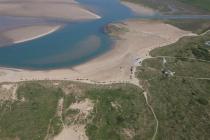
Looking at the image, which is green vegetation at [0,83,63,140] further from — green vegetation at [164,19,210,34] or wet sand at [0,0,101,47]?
green vegetation at [164,19,210,34]

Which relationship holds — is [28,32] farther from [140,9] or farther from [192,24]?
[192,24]

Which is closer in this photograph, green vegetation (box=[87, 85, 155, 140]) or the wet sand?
green vegetation (box=[87, 85, 155, 140])

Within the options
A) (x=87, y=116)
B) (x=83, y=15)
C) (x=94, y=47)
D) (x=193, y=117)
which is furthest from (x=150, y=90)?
(x=83, y=15)

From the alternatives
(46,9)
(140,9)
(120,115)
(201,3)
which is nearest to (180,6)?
(201,3)

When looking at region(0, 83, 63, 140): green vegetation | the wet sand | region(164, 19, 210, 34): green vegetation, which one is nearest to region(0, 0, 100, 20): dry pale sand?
the wet sand

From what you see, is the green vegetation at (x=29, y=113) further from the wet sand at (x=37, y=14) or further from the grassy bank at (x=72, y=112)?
the wet sand at (x=37, y=14)
